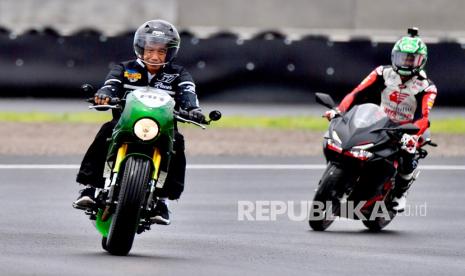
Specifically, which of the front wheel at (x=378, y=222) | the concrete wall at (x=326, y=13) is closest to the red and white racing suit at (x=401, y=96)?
the front wheel at (x=378, y=222)

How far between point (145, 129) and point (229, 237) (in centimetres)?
192

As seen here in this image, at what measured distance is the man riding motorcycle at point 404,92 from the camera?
1222 centimetres

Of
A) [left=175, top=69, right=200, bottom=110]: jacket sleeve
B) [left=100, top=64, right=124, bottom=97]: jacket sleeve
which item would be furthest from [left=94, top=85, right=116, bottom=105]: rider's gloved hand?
[left=175, top=69, right=200, bottom=110]: jacket sleeve

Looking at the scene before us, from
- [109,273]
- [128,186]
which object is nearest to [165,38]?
[128,186]

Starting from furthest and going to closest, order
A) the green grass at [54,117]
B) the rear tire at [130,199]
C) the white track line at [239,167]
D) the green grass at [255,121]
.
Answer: the green grass at [54,117]
the green grass at [255,121]
the white track line at [239,167]
the rear tire at [130,199]

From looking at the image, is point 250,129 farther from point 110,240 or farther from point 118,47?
point 110,240

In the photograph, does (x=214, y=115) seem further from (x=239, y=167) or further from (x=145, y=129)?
(x=239, y=167)

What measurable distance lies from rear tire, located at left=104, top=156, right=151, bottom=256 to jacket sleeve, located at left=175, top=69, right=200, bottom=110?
0.87m

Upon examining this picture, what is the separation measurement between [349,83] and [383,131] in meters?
12.8

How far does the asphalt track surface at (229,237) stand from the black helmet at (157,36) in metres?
1.34

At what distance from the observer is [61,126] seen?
21.8 meters

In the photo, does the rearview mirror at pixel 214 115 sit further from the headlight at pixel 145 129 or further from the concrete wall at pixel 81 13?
the concrete wall at pixel 81 13

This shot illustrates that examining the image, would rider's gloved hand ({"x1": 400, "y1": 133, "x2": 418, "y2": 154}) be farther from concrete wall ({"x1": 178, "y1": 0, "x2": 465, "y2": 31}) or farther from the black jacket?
concrete wall ({"x1": 178, "y1": 0, "x2": 465, "y2": 31})

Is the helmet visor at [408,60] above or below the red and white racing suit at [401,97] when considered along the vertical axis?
above
